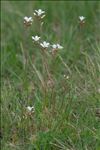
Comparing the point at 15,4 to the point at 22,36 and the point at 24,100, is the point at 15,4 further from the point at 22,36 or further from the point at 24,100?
the point at 24,100

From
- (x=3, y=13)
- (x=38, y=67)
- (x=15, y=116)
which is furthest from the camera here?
(x=3, y=13)

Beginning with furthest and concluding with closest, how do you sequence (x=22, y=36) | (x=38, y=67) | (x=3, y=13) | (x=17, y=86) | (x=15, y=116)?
(x=3, y=13)
(x=22, y=36)
(x=38, y=67)
(x=17, y=86)
(x=15, y=116)

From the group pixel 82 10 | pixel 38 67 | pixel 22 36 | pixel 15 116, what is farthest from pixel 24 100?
pixel 82 10

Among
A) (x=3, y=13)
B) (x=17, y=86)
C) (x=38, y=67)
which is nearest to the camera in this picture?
(x=17, y=86)

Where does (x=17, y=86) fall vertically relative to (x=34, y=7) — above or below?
below

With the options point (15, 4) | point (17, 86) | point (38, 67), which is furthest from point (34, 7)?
point (17, 86)

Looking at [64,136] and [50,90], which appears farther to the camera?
[50,90]

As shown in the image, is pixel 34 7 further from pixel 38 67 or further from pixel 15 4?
pixel 38 67

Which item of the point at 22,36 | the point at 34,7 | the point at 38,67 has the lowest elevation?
the point at 38,67

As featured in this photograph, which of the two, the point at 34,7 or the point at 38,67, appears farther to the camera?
the point at 34,7
